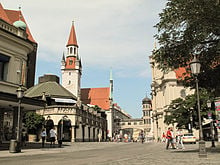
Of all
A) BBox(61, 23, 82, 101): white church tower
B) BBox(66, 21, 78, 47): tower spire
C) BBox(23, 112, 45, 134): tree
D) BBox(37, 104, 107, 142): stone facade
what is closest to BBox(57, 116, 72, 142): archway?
BBox(37, 104, 107, 142): stone facade

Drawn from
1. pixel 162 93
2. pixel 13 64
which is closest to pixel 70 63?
pixel 162 93

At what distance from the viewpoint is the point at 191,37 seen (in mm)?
14719

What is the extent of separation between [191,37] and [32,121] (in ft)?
124

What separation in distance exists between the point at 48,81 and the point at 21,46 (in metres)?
43.4

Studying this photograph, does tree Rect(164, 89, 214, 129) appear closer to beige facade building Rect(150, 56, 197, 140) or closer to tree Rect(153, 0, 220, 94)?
beige facade building Rect(150, 56, 197, 140)

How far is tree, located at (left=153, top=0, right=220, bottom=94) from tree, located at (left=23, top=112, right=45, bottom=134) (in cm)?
3437

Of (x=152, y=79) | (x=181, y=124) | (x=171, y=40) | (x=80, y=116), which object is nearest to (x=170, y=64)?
(x=171, y=40)

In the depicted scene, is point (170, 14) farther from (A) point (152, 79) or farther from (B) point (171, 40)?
(A) point (152, 79)

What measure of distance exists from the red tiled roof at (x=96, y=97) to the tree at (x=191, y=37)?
10626cm

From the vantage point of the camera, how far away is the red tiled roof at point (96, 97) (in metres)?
122

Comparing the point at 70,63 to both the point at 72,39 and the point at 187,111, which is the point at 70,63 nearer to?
the point at 72,39

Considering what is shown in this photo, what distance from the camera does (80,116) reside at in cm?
5134

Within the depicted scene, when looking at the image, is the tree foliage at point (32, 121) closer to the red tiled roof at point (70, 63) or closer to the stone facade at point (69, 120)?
the stone facade at point (69, 120)

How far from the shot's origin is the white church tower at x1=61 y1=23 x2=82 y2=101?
10344cm
